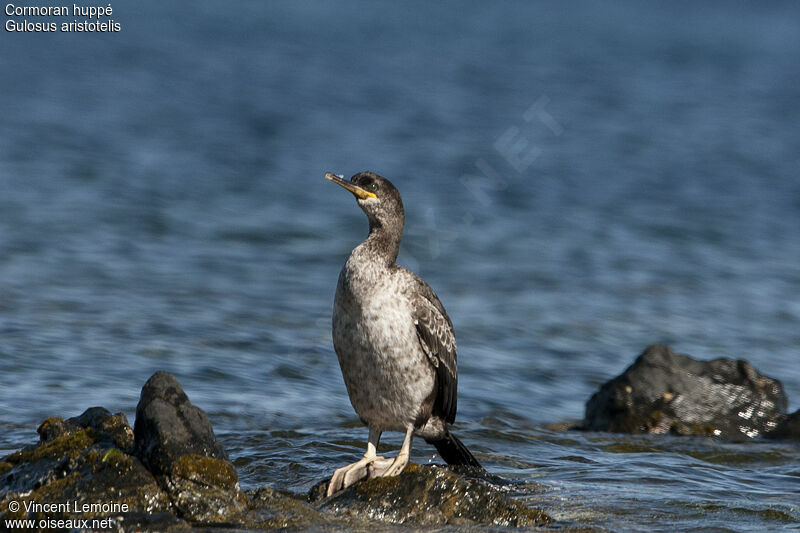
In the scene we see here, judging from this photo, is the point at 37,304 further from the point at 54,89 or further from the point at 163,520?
the point at 54,89

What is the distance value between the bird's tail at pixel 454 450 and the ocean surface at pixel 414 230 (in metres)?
0.32

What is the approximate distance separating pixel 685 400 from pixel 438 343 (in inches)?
125

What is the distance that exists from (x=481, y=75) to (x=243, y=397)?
19269mm

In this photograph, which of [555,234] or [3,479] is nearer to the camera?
[3,479]

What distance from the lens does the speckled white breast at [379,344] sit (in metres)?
5.72

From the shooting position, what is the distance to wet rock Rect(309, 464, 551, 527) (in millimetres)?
5354

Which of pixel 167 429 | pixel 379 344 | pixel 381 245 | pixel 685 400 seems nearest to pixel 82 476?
pixel 167 429

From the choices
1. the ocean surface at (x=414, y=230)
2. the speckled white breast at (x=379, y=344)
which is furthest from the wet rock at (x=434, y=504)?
the speckled white breast at (x=379, y=344)

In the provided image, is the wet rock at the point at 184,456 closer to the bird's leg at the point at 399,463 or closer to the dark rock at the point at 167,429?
the dark rock at the point at 167,429

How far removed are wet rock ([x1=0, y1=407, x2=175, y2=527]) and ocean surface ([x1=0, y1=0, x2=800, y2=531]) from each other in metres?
1.20

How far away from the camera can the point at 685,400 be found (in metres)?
8.37

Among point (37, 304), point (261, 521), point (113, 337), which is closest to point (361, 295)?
point (261, 521)

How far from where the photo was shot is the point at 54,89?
21.1 m

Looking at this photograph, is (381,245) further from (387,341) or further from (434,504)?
(434,504)
